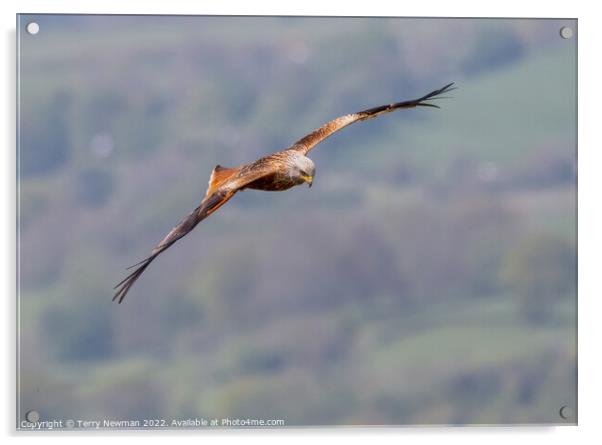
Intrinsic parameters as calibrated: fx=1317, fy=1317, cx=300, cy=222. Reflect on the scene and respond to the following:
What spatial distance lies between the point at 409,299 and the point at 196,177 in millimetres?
860

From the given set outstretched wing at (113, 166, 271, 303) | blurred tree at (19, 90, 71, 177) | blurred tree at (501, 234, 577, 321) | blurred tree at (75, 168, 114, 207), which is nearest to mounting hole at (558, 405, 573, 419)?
blurred tree at (501, 234, 577, 321)

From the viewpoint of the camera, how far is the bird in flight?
13.4 ft

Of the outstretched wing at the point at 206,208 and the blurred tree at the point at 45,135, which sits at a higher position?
the blurred tree at the point at 45,135

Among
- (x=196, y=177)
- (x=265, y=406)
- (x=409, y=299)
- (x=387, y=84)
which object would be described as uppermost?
(x=387, y=84)

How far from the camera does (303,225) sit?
4625 mm

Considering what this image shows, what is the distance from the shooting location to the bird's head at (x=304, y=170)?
4352 millimetres

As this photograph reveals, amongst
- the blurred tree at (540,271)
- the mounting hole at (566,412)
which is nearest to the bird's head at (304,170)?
the blurred tree at (540,271)

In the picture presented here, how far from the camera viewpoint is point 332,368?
4.59m

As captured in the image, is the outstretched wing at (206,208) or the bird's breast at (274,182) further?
the bird's breast at (274,182)

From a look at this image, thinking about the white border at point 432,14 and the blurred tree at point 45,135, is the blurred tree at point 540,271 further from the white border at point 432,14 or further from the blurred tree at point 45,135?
the blurred tree at point 45,135

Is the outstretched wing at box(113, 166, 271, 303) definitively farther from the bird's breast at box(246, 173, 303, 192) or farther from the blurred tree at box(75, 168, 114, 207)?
the blurred tree at box(75, 168, 114, 207)

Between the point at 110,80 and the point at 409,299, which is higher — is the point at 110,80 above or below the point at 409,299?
above

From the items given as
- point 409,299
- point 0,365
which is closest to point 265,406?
point 409,299
